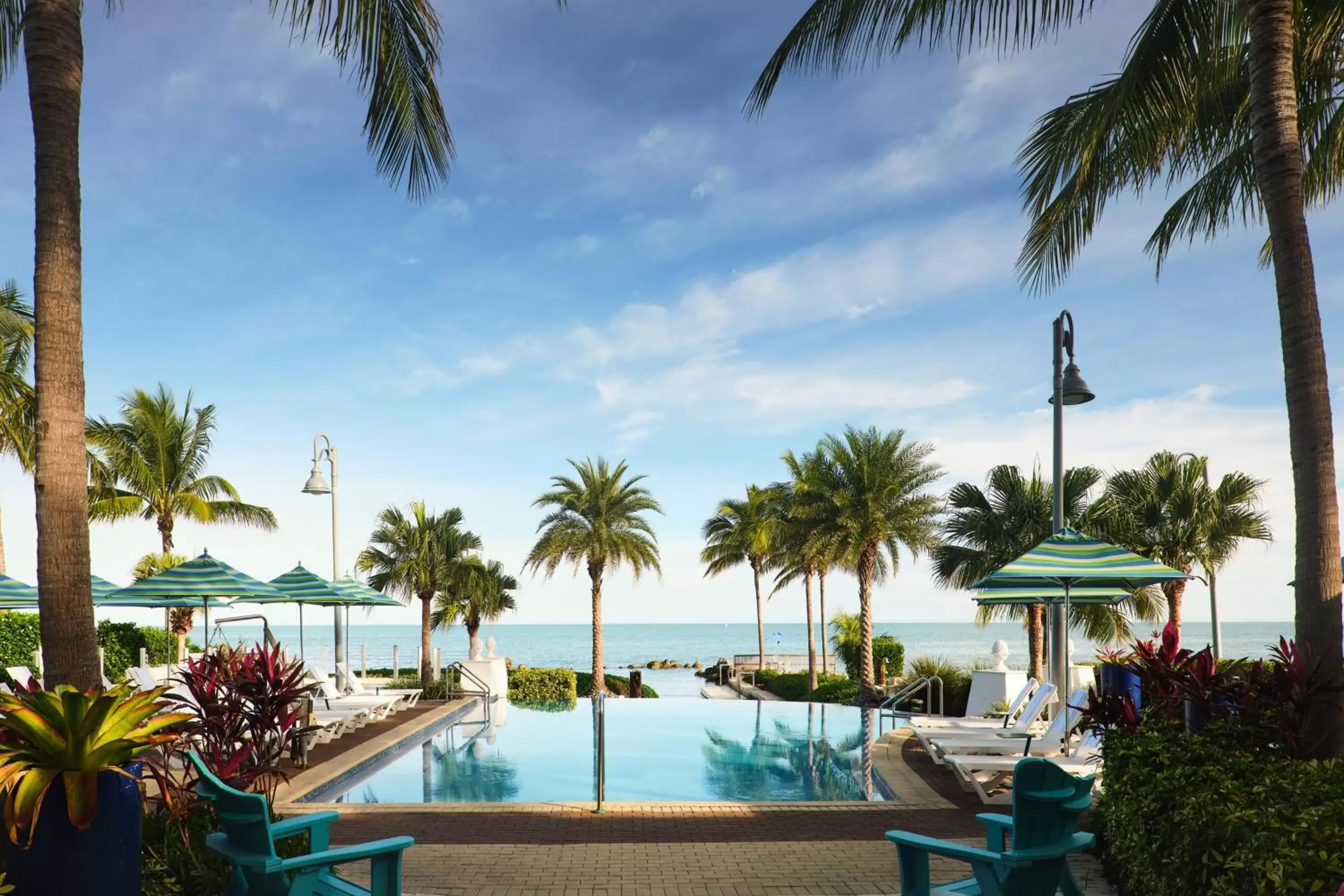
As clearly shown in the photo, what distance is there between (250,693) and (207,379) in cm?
2469

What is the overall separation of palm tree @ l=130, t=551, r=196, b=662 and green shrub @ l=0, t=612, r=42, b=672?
3178mm

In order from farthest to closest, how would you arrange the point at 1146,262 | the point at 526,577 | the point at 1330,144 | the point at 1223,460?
the point at 526,577 → the point at 1223,460 → the point at 1146,262 → the point at 1330,144

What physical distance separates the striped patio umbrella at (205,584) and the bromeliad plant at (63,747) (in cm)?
1019

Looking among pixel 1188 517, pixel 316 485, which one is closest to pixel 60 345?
pixel 316 485

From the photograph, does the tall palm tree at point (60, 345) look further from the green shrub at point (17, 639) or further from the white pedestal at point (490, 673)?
the green shrub at point (17, 639)

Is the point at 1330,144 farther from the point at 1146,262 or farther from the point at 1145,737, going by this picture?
the point at 1145,737

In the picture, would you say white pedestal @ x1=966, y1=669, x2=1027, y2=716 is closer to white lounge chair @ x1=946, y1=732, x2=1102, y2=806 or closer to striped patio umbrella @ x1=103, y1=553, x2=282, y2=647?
white lounge chair @ x1=946, y1=732, x2=1102, y2=806

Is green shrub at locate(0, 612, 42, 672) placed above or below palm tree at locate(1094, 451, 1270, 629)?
below

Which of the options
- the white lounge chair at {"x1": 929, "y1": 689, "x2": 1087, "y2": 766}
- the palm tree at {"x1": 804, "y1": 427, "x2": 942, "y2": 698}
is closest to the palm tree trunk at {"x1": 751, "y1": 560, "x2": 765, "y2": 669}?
the palm tree at {"x1": 804, "y1": 427, "x2": 942, "y2": 698}

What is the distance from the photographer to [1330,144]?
9.27 meters

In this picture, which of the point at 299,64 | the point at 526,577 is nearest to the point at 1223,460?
the point at 526,577

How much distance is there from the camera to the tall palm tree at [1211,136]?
5.95m

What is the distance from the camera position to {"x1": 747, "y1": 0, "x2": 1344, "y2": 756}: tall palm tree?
595 cm

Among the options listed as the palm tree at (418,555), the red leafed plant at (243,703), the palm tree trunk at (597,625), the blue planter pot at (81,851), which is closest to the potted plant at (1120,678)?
the red leafed plant at (243,703)
